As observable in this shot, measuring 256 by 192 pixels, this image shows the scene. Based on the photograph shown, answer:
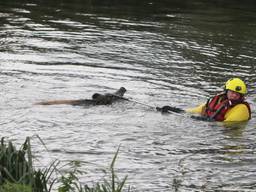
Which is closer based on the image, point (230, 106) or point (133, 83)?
point (230, 106)

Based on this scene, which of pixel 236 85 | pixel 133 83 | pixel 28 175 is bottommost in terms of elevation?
pixel 133 83

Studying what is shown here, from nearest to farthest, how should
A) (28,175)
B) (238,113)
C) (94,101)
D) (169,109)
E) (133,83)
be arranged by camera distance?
1. (28,175)
2. (238,113)
3. (169,109)
4. (94,101)
5. (133,83)

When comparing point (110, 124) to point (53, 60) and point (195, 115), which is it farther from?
point (53, 60)

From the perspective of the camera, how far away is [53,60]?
60.3 ft

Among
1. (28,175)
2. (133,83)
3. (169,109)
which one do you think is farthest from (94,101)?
(28,175)

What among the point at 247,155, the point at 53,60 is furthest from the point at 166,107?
the point at 53,60

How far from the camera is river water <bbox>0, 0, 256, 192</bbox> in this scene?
10477 mm

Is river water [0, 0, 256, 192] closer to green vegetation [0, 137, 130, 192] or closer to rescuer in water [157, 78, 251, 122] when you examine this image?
rescuer in water [157, 78, 251, 122]

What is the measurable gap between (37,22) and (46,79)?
344 inches

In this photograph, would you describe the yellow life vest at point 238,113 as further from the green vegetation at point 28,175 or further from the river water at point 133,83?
the green vegetation at point 28,175

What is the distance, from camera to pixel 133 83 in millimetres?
16391

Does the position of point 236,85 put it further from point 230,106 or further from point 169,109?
point 169,109

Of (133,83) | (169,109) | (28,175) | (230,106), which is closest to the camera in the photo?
(28,175)

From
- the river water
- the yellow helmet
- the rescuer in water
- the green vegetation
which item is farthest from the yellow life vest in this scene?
the green vegetation
